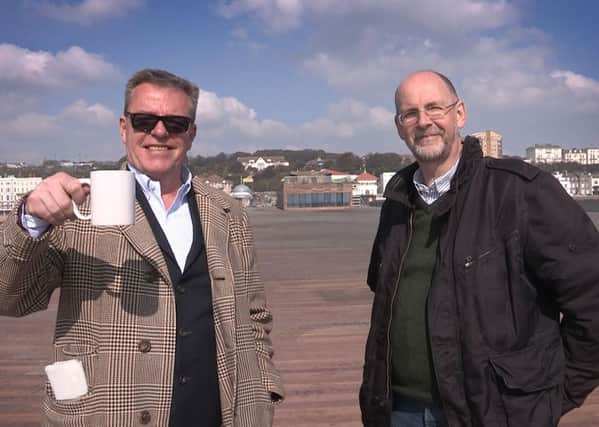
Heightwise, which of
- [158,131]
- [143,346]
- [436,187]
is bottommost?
[143,346]

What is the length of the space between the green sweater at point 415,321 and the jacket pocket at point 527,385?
0.25m

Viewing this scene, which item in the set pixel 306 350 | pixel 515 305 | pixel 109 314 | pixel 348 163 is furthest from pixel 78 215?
pixel 348 163

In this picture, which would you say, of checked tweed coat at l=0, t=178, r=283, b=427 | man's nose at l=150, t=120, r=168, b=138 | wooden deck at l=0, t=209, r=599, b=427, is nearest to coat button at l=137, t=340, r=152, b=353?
checked tweed coat at l=0, t=178, r=283, b=427

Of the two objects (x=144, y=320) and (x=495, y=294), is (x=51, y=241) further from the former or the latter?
(x=495, y=294)

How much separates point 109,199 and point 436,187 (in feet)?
3.81

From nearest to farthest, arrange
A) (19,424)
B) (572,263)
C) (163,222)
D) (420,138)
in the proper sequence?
(572,263) < (163,222) < (420,138) < (19,424)

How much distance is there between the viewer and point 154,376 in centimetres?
173

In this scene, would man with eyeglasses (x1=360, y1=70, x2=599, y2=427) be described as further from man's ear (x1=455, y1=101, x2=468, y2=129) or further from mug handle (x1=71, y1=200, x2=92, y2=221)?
mug handle (x1=71, y1=200, x2=92, y2=221)

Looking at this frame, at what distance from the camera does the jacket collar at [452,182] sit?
1.95 meters

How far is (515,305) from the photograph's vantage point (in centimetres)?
180

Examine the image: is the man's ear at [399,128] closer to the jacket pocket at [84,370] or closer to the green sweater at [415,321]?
the green sweater at [415,321]

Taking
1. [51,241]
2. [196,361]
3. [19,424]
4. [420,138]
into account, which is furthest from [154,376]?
[19,424]

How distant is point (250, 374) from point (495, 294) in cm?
86

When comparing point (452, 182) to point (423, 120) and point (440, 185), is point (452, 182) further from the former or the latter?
point (423, 120)
